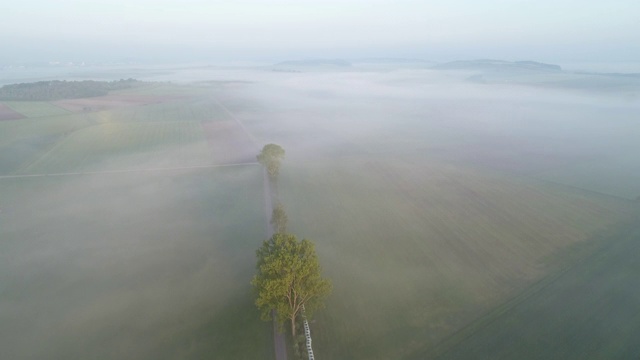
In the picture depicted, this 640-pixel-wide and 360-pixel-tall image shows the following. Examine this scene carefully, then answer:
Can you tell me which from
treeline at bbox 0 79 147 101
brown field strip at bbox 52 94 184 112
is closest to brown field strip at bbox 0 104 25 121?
brown field strip at bbox 52 94 184 112

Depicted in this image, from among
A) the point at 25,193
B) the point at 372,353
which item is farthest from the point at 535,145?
the point at 25,193

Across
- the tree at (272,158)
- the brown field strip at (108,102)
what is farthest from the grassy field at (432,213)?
the brown field strip at (108,102)

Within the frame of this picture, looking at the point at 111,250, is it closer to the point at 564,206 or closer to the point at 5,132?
the point at 564,206

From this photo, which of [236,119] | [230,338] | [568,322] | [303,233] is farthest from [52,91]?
[568,322]

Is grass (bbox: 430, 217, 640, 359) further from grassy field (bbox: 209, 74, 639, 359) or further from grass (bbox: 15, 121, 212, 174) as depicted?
grass (bbox: 15, 121, 212, 174)

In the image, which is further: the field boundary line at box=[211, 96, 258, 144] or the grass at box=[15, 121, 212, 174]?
the field boundary line at box=[211, 96, 258, 144]

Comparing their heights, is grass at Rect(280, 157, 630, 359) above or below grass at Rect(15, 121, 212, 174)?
below

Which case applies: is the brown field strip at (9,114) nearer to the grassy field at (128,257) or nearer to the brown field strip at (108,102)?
the brown field strip at (108,102)
